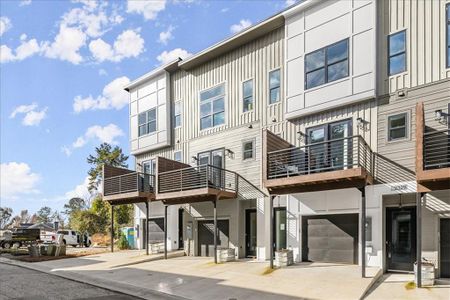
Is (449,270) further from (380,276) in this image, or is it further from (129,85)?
(129,85)

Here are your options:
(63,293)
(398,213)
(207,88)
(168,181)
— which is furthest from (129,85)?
(398,213)

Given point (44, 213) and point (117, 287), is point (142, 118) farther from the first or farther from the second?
point (44, 213)

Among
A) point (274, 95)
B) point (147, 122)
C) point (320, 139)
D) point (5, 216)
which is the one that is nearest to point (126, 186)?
point (147, 122)

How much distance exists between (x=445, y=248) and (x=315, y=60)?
7928mm

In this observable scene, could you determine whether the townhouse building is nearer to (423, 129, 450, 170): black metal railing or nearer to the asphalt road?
→ (423, 129, 450, 170): black metal railing

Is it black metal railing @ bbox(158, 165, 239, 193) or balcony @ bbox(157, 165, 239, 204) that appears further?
black metal railing @ bbox(158, 165, 239, 193)

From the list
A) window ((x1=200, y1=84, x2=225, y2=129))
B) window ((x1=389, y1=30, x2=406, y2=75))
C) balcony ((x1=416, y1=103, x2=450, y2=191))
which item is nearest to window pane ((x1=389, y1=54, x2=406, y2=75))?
window ((x1=389, y1=30, x2=406, y2=75))

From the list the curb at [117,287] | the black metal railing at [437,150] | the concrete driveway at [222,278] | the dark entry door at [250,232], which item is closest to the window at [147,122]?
the concrete driveway at [222,278]

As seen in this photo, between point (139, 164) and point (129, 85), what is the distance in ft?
16.1

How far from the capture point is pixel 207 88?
21.2 metres

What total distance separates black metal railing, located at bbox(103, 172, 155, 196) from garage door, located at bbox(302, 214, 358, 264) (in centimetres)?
985

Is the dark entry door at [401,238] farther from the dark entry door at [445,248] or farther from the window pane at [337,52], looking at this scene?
the window pane at [337,52]

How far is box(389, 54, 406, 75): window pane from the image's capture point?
1399 centimetres

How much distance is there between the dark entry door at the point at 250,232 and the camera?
18750mm
